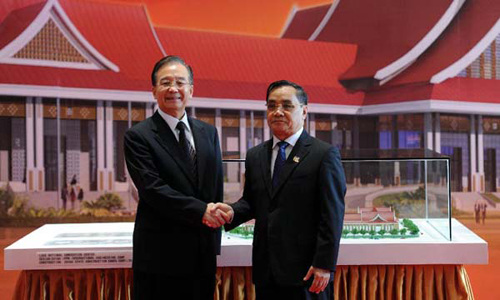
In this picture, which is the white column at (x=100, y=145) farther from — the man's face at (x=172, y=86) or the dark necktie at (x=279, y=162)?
the dark necktie at (x=279, y=162)

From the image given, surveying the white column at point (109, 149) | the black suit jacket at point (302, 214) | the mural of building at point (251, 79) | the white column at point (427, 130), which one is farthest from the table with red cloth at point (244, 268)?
the white column at point (427, 130)

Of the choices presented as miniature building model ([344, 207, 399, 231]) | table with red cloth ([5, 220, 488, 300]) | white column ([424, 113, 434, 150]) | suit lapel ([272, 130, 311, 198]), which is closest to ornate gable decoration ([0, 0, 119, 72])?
table with red cloth ([5, 220, 488, 300])

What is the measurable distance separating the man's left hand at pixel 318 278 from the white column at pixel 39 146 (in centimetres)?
420

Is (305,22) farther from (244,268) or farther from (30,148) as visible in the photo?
(244,268)

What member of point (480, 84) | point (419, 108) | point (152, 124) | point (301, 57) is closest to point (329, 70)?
point (301, 57)

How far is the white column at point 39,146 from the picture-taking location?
5395 mm

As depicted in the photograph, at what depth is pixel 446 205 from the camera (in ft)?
8.52

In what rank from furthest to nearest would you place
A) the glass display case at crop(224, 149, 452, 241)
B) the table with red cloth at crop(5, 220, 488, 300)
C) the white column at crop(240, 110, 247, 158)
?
the white column at crop(240, 110, 247, 158) < the glass display case at crop(224, 149, 452, 241) < the table with red cloth at crop(5, 220, 488, 300)

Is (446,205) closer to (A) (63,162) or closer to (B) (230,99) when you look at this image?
(B) (230,99)

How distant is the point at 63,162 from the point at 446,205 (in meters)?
4.08

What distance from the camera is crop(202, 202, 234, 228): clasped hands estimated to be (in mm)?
1993

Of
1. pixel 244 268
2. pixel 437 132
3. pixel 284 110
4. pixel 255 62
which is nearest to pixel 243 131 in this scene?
pixel 255 62

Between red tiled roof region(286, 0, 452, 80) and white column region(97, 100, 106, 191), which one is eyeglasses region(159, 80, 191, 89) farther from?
red tiled roof region(286, 0, 452, 80)

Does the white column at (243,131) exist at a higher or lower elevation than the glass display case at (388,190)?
higher
